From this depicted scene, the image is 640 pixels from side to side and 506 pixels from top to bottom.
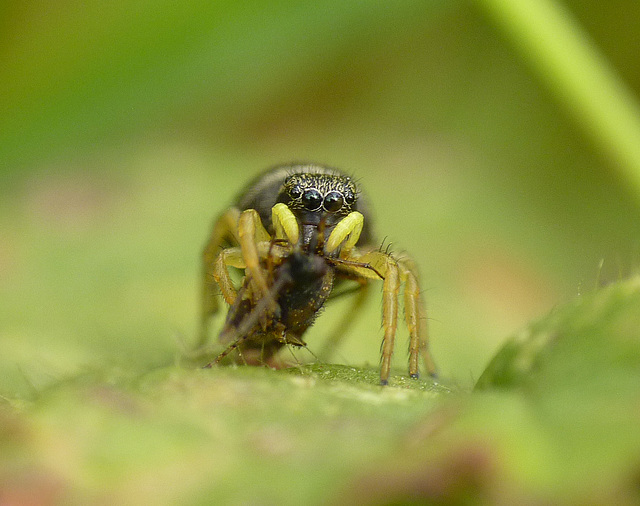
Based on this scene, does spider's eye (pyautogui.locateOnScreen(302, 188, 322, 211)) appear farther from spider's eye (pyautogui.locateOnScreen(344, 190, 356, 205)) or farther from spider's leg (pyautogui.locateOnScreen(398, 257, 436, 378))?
spider's leg (pyautogui.locateOnScreen(398, 257, 436, 378))

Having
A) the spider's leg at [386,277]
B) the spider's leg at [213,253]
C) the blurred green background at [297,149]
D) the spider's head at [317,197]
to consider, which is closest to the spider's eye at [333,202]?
the spider's head at [317,197]

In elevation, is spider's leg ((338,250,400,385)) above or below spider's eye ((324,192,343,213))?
below

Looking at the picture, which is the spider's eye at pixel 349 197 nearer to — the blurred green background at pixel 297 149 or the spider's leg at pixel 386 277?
the spider's leg at pixel 386 277

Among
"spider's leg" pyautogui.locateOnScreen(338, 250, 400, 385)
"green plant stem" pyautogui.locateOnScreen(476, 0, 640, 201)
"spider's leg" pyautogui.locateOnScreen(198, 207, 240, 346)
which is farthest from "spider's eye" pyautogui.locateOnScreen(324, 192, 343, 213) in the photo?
"green plant stem" pyautogui.locateOnScreen(476, 0, 640, 201)

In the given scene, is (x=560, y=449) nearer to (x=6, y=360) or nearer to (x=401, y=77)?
(x=6, y=360)

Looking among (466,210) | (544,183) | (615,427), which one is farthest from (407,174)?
(615,427)

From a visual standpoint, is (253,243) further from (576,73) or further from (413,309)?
(576,73)
